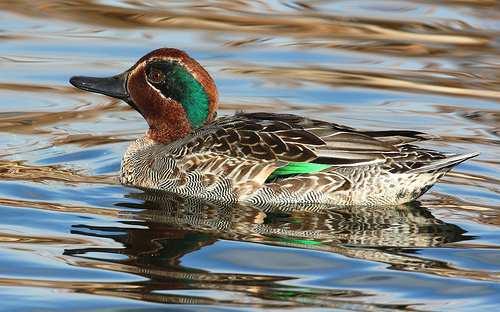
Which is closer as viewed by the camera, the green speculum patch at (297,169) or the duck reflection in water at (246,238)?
the duck reflection in water at (246,238)

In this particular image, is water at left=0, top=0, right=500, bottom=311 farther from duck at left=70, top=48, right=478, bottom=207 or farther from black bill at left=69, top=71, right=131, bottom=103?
black bill at left=69, top=71, right=131, bottom=103

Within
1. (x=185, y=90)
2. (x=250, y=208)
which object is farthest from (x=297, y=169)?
(x=185, y=90)

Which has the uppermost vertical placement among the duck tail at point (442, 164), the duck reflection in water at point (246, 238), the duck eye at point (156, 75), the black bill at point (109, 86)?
the duck eye at point (156, 75)

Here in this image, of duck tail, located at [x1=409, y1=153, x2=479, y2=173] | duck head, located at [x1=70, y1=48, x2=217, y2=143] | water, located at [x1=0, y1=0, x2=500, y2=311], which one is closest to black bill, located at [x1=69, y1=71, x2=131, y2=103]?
duck head, located at [x1=70, y1=48, x2=217, y2=143]

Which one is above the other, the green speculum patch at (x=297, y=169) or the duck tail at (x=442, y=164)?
the duck tail at (x=442, y=164)

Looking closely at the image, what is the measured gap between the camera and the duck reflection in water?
8.02 meters

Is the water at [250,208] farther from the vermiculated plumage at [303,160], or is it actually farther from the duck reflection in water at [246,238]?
the vermiculated plumage at [303,160]

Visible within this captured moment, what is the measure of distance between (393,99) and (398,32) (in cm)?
239

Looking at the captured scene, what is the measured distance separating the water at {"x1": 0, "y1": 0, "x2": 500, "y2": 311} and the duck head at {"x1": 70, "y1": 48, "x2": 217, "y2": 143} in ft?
1.82

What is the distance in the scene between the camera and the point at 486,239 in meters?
9.24

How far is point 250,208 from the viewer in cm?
996

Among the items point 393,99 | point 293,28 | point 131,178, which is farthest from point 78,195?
point 293,28

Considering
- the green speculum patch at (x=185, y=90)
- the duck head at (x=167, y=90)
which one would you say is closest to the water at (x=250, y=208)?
the duck head at (x=167, y=90)

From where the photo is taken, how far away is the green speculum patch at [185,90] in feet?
35.0
